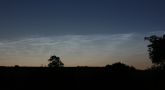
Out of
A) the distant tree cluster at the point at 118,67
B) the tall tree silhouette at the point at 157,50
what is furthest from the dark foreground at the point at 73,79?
the tall tree silhouette at the point at 157,50

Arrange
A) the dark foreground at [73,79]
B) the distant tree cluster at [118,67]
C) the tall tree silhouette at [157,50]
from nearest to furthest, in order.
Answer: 1. the dark foreground at [73,79]
2. the distant tree cluster at [118,67]
3. the tall tree silhouette at [157,50]

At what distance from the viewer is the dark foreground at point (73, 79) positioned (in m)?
45.7

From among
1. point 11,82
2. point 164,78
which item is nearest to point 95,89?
point 11,82

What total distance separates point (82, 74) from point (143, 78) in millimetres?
11330

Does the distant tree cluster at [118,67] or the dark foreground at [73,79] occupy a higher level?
the distant tree cluster at [118,67]

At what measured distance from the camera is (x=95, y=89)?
47.8 meters

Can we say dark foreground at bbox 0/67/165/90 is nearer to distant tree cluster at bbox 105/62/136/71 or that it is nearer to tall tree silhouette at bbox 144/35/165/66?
distant tree cluster at bbox 105/62/136/71

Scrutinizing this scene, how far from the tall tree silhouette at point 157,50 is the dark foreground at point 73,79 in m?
28.1

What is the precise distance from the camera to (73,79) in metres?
49.2

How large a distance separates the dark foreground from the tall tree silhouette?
2811 cm

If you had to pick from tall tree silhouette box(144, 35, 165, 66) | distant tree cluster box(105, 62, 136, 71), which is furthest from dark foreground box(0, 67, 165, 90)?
tall tree silhouette box(144, 35, 165, 66)

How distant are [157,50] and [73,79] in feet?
139

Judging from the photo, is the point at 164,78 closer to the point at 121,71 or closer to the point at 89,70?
the point at 121,71

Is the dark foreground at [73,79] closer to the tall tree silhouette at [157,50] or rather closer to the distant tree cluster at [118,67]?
the distant tree cluster at [118,67]
